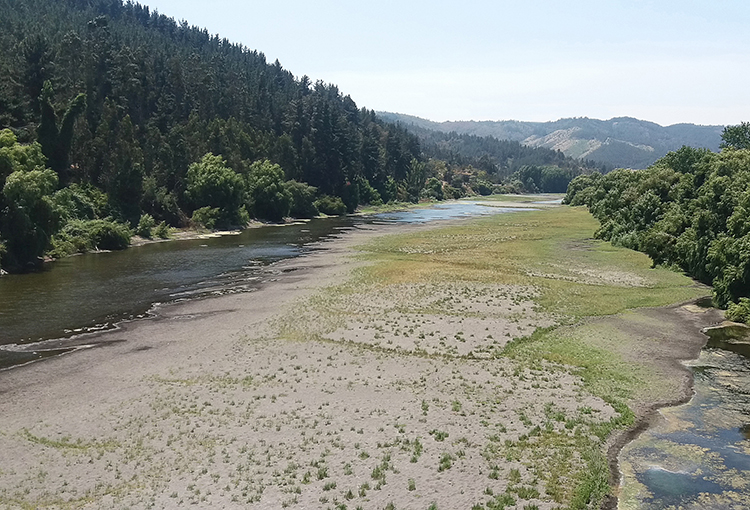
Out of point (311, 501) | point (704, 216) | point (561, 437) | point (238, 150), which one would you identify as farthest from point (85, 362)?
point (238, 150)

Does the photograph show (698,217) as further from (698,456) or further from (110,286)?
(110,286)

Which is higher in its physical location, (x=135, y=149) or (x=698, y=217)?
(x=135, y=149)

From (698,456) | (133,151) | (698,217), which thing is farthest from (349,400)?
(133,151)

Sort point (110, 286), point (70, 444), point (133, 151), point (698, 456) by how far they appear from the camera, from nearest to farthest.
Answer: point (698, 456)
point (70, 444)
point (110, 286)
point (133, 151)

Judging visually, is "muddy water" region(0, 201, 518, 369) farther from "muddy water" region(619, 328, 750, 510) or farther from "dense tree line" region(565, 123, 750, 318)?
"dense tree line" region(565, 123, 750, 318)

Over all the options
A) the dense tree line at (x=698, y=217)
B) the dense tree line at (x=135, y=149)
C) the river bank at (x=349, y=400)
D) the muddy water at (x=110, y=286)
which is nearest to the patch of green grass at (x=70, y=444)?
the river bank at (x=349, y=400)

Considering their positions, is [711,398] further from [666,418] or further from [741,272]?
[741,272]
